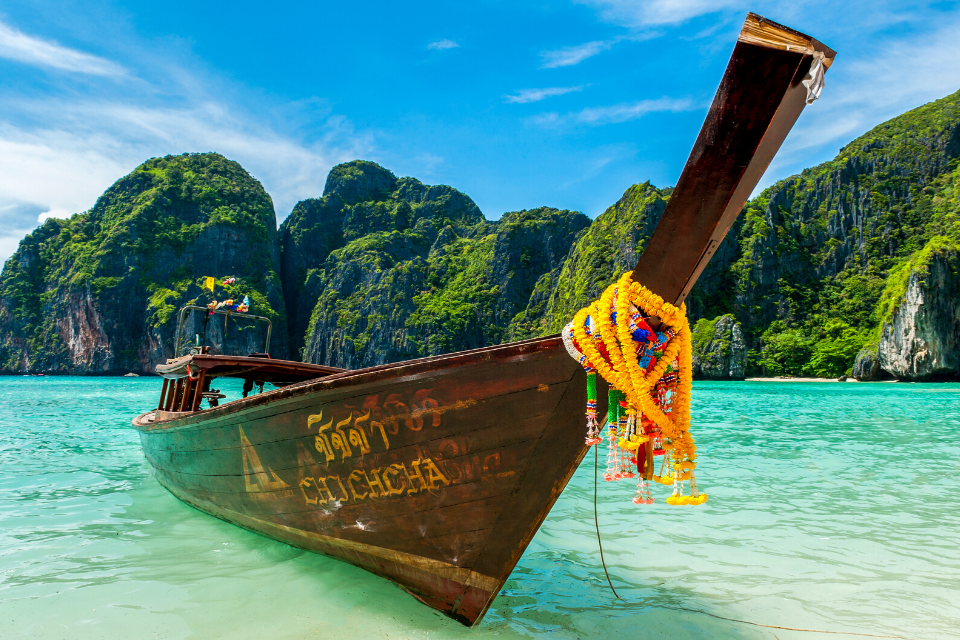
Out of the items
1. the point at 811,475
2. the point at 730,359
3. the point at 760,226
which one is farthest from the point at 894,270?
the point at 811,475

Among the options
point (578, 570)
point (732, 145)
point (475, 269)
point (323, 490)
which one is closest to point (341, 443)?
point (323, 490)

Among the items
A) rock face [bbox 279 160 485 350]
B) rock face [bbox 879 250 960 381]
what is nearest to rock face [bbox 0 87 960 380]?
rock face [bbox 879 250 960 381]

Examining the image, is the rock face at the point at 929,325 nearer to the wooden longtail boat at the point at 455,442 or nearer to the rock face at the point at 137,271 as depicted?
the wooden longtail boat at the point at 455,442

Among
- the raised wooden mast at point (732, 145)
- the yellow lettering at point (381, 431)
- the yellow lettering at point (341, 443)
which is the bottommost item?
the yellow lettering at point (341, 443)

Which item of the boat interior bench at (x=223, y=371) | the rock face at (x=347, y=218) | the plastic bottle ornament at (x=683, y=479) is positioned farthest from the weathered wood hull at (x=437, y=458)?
the rock face at (x=347, y=218)

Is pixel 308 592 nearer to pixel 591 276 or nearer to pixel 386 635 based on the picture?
pixel 386 635

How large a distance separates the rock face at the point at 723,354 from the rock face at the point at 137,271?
206ft

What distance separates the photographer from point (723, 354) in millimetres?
58344

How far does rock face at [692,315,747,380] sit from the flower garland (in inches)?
2449

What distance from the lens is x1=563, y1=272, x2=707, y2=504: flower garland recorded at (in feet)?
7.52

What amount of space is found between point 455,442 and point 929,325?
2383 inches

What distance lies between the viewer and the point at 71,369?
263ft

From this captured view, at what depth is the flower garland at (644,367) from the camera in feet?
7.52

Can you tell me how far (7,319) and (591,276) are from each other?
95501 millimetres
